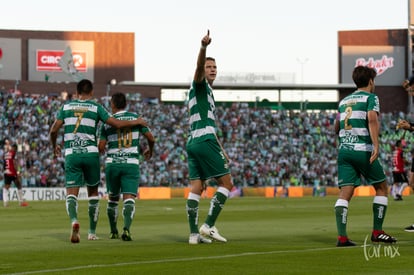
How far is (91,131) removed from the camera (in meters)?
15.5

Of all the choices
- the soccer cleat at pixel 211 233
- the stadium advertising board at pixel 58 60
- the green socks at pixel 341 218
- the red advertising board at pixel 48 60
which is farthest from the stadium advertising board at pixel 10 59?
the green socks at pixel 341 218

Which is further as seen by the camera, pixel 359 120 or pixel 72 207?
pixel 72 207

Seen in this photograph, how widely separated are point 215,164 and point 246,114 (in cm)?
5348

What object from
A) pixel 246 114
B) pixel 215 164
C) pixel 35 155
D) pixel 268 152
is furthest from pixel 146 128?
pixel 246 114

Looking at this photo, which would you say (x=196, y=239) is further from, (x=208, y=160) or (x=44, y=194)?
(x=44, y=194)

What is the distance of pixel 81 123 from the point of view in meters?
15.5

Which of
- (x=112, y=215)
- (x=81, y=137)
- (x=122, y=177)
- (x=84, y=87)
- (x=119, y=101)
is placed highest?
(x=84, y=87)

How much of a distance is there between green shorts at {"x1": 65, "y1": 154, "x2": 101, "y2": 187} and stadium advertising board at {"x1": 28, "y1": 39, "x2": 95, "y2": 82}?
Result: 65.4 m

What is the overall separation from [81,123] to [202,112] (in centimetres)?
213

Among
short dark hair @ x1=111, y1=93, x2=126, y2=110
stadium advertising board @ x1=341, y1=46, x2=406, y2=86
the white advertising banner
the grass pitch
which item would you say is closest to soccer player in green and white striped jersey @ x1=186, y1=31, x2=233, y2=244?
the grass pitch

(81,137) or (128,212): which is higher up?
(81,137)

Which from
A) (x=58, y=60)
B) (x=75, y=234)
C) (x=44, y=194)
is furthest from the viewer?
(x=58, y=60)

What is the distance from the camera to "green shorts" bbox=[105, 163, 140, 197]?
51.6ft

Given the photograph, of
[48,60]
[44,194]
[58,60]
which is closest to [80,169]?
[44,194]
